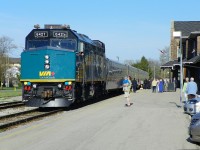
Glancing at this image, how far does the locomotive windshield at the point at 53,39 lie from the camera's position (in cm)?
2067

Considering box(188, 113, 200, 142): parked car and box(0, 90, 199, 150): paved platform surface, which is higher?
box(188, 113, 200, 142): parked car

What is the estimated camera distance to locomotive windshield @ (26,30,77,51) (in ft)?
67.8

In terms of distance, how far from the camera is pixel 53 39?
68.2 ft

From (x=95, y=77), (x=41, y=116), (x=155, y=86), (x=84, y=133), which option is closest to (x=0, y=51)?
(x=155, y=86)

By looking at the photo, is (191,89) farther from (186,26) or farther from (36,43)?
(186,26)

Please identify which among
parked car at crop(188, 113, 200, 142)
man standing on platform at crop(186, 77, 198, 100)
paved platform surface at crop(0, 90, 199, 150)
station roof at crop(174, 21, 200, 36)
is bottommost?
paved platform surface at crop(0, 90, 199, 150)

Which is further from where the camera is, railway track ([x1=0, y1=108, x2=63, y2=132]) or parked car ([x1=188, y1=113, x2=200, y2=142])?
railway track ([x1=0, y1=108, x2=63, y2=132])

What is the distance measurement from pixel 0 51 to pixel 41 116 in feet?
262

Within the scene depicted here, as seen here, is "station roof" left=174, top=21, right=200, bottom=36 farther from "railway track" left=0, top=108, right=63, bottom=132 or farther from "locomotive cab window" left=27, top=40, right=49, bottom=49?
"railway track" left=0, top=108, right=63, bottom=132

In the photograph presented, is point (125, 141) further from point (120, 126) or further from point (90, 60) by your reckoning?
point (90, 60)

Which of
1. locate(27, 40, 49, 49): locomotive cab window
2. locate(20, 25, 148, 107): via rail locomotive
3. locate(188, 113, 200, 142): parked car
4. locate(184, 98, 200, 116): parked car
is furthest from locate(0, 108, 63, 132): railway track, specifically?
locate(188, 113, 200, 142): parked car

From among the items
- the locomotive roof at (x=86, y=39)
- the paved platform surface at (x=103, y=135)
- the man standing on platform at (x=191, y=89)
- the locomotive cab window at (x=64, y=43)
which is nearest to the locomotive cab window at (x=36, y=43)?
the locomotive cab window at (x=64, y=43)

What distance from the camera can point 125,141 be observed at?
416 inches

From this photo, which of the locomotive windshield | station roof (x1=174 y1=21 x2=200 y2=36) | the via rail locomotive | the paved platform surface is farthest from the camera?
station roof (x1=174 y1=21 x2=200 y2=36)
